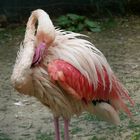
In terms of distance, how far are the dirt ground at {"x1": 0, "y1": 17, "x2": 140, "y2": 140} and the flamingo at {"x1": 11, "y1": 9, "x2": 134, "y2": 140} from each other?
587 mm

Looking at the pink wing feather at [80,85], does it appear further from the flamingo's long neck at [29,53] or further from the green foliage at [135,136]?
the green foliage at [135,136]

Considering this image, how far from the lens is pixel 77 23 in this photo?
7809 millimetres

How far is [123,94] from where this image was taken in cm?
382

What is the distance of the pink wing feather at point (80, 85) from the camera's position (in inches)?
129

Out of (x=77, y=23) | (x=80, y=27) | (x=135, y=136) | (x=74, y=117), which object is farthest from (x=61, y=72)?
(x=77, y=23)

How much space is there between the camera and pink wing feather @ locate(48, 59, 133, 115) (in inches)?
129

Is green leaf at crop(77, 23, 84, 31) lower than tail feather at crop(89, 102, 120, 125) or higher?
lower

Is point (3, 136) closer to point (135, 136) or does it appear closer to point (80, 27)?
point (135, 136)

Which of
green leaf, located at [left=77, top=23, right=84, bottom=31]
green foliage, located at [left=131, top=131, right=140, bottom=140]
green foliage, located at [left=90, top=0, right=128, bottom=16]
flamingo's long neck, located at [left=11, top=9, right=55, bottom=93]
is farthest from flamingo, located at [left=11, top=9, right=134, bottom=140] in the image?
green foliage, located at [left=90, top=0, right=128, bottom=16]

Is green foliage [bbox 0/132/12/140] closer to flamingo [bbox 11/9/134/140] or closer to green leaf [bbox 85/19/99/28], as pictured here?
flamingo [bbox 11/9/134/140]

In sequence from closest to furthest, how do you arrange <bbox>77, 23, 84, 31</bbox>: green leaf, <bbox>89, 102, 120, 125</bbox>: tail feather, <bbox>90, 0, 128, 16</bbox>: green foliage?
<bbox>89, 102, 120, 125</bbox>: tail feather, <bbox>77, 23, 84, 31</bbox>: green leaf, <bbox>90, 0, 128, 16</bbox>: green foliage

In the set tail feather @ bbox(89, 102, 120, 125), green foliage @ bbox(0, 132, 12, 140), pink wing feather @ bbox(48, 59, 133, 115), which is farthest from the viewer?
green foliage @ bbox(0, 132, 12, 140)

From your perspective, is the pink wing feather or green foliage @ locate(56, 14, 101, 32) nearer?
the pink wing feather

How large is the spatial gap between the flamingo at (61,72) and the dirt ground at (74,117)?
0.59 m
